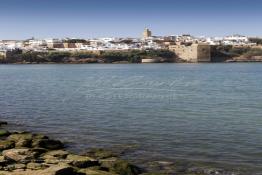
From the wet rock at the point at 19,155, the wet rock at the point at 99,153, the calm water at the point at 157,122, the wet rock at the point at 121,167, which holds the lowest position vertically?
the calm water at the point at 157,122

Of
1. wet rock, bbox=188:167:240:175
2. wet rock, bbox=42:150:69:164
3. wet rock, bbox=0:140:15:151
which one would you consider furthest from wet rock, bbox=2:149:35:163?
wet rock, bbox=188:167:240:175

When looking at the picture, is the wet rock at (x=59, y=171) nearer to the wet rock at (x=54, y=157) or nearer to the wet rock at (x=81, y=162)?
the wet rock at (x=81, y=162)

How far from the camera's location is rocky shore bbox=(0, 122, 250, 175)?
13.2 meters

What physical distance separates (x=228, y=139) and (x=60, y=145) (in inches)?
247

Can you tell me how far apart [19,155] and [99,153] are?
9.50 ft

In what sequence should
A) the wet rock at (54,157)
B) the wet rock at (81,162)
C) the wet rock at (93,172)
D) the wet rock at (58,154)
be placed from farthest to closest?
1. the wet rock at (58,154)
2. the wet rock at (54,157)
3. the wet rock at (81,162)
4. the wet rock at (93,172)

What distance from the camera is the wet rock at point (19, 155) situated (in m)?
14.9

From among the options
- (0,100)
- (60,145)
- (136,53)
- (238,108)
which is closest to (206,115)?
(238,108)

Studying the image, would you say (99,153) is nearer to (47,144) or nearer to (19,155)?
(47,144)

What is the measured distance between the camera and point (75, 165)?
1431 cm

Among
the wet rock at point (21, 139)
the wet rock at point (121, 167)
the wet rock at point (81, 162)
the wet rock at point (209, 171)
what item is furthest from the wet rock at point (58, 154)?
the wet rock at point (209, 171)

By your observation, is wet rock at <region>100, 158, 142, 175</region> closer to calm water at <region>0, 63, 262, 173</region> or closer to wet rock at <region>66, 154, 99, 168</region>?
wet rock at <region>66, 154, 99, 168</region>

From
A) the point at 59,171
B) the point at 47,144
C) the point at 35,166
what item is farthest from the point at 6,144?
the point at 59,171

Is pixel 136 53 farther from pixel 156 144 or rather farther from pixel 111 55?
pixel 156 144
